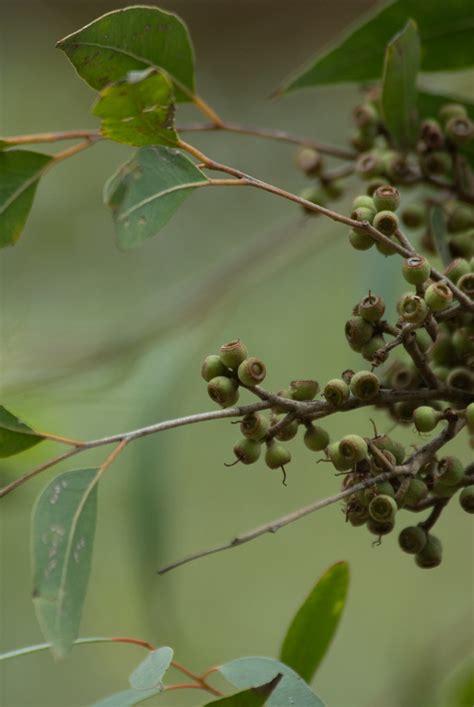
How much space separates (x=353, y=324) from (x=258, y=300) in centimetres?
231

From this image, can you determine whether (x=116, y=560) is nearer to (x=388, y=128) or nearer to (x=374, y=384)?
(x=388, y=128)

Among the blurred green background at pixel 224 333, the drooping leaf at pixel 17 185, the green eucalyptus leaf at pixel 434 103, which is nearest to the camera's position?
the drooping leaf at pixel 17 185

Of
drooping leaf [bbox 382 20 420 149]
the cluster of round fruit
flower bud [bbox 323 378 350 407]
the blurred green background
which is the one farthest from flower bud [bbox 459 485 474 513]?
the blurred green background

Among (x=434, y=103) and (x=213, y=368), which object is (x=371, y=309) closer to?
(x=213, y=368)

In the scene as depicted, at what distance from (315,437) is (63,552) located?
0.58ft

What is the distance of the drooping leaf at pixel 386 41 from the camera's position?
974mm

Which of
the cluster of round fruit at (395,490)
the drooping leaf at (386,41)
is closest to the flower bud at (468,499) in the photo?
the cluster of round fruit at (395,490)

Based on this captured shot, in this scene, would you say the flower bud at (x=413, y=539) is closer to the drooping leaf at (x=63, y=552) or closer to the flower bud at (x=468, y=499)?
the flower bud at (x=468, y=499)

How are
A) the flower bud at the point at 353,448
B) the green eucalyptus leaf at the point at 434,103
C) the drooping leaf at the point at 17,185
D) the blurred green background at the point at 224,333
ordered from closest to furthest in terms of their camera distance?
the flower bud at the point at 353,448 → the drooping leaf at the point at 17,185 → the green eucalyptus leaf at the point at 434,103 → the blurred green background at the point at 224,333

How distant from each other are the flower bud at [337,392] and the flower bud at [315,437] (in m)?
0.03

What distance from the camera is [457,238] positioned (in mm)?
830

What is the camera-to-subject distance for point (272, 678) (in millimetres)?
674

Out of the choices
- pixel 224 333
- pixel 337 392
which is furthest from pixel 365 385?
pixel 224 333

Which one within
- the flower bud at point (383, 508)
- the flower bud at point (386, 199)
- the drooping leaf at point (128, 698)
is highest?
the flower bud at point (386, 199)
